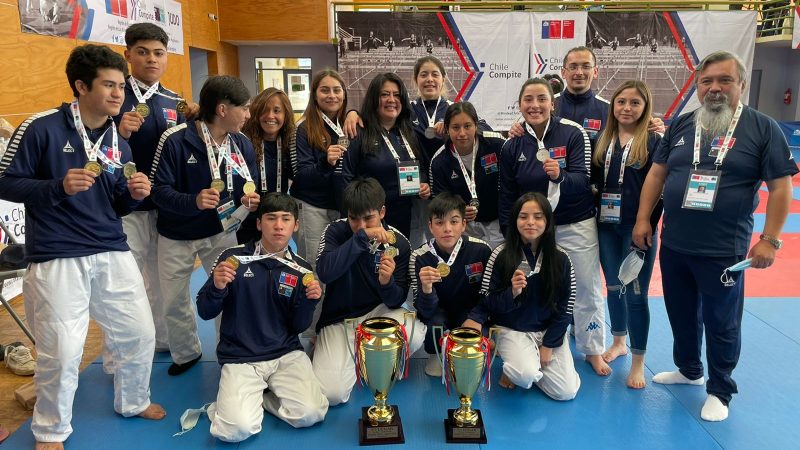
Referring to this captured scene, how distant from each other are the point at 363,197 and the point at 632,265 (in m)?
1.88

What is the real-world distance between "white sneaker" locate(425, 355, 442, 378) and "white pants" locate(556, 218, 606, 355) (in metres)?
1.10

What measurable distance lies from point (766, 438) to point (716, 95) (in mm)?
2046

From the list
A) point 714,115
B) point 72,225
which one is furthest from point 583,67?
point 72,225

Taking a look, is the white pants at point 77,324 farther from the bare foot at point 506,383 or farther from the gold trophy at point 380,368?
the bare foot at point 506,383

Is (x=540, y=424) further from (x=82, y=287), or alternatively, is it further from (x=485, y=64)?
(x=485, y=64)

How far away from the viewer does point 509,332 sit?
3.77 meters

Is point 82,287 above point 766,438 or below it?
above

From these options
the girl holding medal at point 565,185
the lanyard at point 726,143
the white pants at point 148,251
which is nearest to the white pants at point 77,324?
the white pants at point 148,251

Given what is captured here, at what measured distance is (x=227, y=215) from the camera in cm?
363

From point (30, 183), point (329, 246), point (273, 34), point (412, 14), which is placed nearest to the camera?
point (30, 183)

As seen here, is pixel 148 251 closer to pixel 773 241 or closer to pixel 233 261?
pixel 233 261

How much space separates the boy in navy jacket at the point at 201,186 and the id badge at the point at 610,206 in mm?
2428

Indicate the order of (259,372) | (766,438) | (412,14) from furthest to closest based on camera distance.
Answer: (412,14) → (259,372) → (766,438)

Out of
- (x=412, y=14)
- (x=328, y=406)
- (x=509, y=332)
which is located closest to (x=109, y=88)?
(x=328, y=406)
